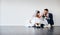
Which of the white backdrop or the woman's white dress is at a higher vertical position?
the white backdrop

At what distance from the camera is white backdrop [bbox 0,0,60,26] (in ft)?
5.00

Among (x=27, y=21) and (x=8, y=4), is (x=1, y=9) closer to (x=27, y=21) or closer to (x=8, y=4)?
(x=8, y=4)

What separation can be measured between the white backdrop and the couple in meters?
0.06

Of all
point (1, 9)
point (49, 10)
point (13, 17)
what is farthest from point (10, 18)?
point (49, 10)

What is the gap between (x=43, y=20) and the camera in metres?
1.52

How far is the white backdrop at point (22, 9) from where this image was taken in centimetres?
152

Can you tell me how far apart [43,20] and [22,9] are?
0.30 m

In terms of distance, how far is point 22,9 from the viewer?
1537mm

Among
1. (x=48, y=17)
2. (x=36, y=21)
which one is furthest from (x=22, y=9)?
(x=48, y=17)

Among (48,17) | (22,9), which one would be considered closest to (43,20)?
(48,17)

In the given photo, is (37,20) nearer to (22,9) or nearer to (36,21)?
(36,21)

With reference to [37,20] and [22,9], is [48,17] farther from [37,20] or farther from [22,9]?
[22,9]

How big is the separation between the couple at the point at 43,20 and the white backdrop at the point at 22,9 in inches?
2.2

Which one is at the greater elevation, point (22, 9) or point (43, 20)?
point (22, 9)
